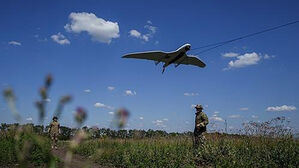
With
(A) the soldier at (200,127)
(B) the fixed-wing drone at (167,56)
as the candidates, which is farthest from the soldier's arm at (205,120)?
(B) the fixed-wing drone at (167,56)

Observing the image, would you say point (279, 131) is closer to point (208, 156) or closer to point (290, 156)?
point (290, 156)

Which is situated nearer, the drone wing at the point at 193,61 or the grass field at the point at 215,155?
the grass field at the point at 215,155

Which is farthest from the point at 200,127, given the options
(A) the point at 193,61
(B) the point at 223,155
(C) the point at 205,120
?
(A) the point at 193,61

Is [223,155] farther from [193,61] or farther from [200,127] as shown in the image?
[193,61]

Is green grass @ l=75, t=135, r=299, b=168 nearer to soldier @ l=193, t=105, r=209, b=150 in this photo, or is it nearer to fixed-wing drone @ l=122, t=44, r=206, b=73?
soldier @ l=193, t=105, r=209, b=150

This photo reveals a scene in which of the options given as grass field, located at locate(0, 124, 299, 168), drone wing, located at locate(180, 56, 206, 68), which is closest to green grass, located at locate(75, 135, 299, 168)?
grass field, located at locate(0, 124, 299, 168)

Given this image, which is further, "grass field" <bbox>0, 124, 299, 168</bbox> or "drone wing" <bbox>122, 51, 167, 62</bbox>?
"drone wing" <bbox>122, 51, 167, 62</bbox>

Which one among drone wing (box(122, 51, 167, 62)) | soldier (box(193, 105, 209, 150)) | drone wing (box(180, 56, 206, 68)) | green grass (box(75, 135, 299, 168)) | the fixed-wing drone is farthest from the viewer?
drone wing (box(180, 56, 206, 68))

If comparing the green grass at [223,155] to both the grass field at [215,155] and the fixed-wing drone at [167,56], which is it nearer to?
the grass field at [215,155]

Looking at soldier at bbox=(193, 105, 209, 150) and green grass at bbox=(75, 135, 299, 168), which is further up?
soldier at bbox=(193, 105, 209, 150)

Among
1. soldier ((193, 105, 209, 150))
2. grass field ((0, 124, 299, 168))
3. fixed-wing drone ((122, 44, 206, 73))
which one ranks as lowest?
grass field ((0, 124, 299, 168))

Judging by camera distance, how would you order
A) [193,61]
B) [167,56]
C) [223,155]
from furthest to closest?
1. [193,61]
2. [167,56]
3. [223,155]

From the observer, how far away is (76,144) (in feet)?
2.05

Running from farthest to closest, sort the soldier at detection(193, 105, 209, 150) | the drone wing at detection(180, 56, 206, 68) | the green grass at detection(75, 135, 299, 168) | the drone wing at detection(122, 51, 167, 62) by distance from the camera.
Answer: the drone wing at detection(180, 56, 206, 68) < the drone wing at detection(122, 51, 167, 62) < the soldier at detection(193, 105, 209, 150) < the green grass at detection(75, 135, 299, 168)
